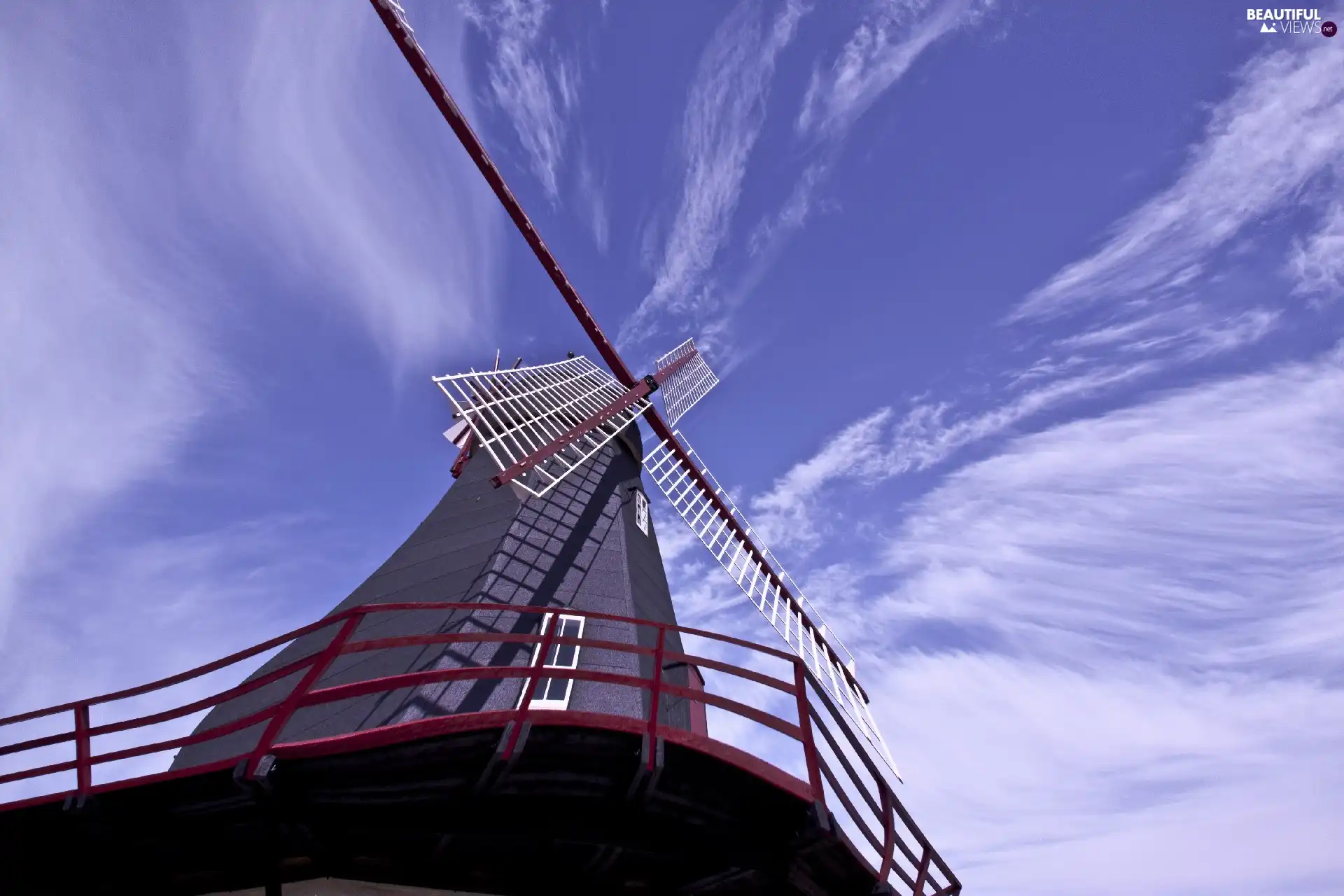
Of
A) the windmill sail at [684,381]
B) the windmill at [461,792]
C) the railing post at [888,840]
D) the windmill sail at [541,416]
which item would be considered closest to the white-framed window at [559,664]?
the windmill at [461,792]

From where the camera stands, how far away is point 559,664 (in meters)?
7.64

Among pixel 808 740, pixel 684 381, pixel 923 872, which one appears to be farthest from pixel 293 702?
pixel 684 381

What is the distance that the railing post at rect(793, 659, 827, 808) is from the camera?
5.09 metres

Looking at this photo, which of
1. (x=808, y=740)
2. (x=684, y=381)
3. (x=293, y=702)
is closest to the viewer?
(x=293, y=702)

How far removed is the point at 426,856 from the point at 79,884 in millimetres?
2317

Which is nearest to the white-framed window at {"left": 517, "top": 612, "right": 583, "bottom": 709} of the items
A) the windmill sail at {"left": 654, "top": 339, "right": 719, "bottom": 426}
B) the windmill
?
the windmill

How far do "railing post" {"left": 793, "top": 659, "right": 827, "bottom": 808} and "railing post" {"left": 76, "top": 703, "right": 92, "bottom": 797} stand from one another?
4.60 metres

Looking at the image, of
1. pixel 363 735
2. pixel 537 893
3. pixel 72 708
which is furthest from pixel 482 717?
pixel 72 708

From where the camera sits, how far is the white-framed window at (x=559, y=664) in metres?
7.08

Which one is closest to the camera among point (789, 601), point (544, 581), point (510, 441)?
point (544, 581)

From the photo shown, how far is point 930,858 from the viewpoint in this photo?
5.79m

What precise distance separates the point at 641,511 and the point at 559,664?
184 inches

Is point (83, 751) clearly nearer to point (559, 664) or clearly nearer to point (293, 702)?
point (293, 702)

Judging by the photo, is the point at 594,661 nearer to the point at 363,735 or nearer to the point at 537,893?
the point at 537,893
